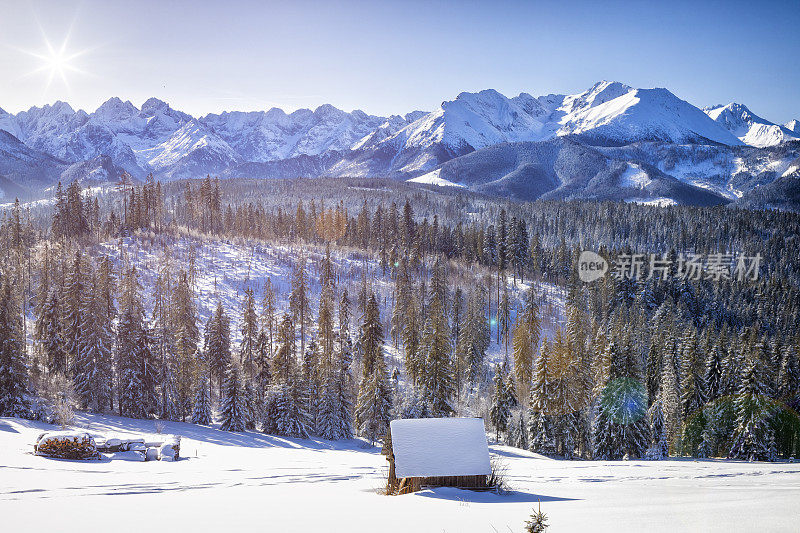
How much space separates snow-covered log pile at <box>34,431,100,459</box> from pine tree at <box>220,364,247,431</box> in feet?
58.4

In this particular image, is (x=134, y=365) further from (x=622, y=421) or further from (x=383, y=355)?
(x=622, y=421)

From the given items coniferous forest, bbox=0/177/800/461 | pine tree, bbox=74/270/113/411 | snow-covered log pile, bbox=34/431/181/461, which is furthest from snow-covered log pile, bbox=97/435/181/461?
pine tree, bbox=74/270/113/411

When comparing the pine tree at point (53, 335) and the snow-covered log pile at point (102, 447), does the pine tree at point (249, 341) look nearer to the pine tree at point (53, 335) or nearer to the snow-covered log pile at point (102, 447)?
the pine tree at point (53, 335)

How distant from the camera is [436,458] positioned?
21609 millimetres

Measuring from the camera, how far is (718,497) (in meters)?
16.9

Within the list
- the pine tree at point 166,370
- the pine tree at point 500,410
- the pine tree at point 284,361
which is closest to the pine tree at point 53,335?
the pine tree at point 166,370

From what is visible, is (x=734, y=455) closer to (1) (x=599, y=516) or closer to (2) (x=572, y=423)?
(2) (x=572, y=423)

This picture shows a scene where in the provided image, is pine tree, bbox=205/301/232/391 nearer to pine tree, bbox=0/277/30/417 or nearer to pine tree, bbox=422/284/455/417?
pine tree, bbox=0/277/30/417

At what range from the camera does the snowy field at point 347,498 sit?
13.7m

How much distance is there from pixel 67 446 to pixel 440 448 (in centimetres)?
2123

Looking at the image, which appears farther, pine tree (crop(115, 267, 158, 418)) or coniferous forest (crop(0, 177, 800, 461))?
pine tree (crop(115, 267, 158, 418))

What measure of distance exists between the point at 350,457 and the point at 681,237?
566 ft

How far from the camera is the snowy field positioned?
44.9 feet

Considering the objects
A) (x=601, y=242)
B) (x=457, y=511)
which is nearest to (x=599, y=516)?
(x=457, y=511)
